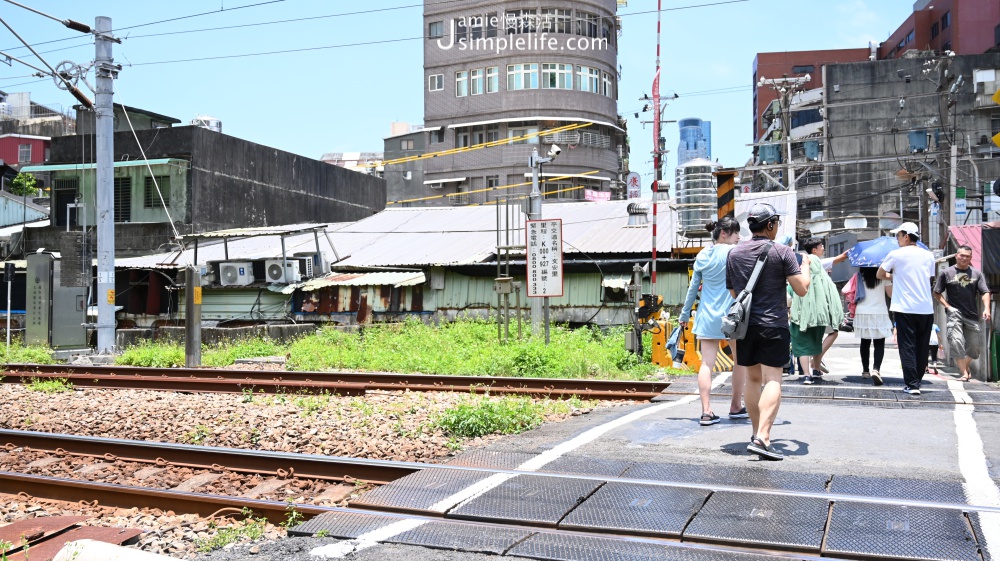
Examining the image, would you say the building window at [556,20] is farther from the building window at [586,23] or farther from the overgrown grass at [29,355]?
the overgrown grass at [29,355]

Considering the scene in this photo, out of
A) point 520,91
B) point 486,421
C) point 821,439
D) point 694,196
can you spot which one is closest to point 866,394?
point 821,439

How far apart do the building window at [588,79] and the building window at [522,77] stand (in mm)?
2544

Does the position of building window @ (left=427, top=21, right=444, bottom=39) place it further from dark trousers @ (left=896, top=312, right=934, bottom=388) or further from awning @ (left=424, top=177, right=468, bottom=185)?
dark trousers @ (left=896, top=312, right=934, bottom=388)

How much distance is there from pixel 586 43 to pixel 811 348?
42.2m

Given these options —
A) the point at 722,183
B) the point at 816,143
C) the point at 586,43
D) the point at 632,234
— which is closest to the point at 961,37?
the point at 816,143

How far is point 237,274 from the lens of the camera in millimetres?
25031

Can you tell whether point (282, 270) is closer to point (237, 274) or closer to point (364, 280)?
point (237, 274)

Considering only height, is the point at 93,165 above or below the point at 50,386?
above

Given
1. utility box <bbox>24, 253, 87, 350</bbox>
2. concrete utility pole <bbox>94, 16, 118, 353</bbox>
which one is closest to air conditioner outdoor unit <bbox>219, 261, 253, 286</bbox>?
utility box <bbox>24, 253, 87, 350</bbox>

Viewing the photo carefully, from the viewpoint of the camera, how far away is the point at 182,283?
25.7 metres

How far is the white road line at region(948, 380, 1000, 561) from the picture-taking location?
431cm

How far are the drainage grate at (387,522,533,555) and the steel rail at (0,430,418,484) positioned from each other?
1456 millimetres

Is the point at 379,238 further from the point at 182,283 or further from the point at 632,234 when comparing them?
the point at 632,234

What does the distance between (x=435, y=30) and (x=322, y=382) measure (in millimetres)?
43930
